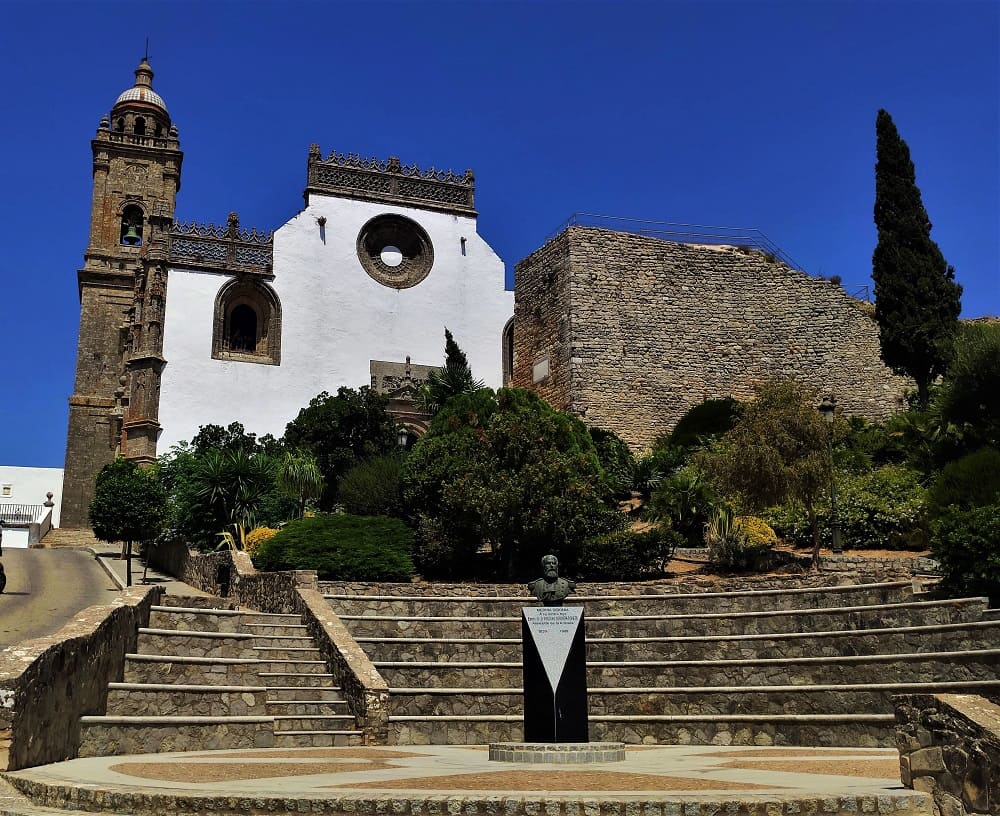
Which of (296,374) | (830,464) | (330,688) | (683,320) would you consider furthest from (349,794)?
(296,374)

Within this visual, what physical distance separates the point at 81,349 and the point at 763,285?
2681cm

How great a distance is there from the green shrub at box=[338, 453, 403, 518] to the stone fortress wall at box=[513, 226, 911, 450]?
821 cm

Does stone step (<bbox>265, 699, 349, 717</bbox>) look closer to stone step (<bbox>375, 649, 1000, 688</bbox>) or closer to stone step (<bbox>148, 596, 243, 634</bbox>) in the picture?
stone step (<bbox>375, 649, 1000, 688</bbox>)

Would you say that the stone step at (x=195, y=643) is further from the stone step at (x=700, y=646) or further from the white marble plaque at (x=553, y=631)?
the white marble plaque at (x=553, y=631)

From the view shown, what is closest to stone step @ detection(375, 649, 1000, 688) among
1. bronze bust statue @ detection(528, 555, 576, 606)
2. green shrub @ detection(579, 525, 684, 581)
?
bronze bust statue @ detection(528, 555, 576, 606)

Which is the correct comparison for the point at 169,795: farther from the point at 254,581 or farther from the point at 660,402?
the point at 660,402

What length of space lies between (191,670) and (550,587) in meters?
4.78

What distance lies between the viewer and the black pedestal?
374 inches

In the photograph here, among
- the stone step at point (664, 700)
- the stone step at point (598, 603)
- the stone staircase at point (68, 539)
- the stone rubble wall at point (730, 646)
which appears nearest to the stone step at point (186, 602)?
the stone step at point (598, 603)

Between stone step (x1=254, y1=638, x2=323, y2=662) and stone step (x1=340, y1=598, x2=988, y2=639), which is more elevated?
stone step (x1=340, y1=598, x2=988, y2=639)

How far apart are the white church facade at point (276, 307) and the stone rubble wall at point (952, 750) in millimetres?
28408

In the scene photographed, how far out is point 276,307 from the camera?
35562mm

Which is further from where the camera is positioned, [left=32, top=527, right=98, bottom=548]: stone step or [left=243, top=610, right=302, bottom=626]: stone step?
[left=32, top=527, right=98, bottom=548]: stone step

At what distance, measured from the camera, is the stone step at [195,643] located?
40.5ft
